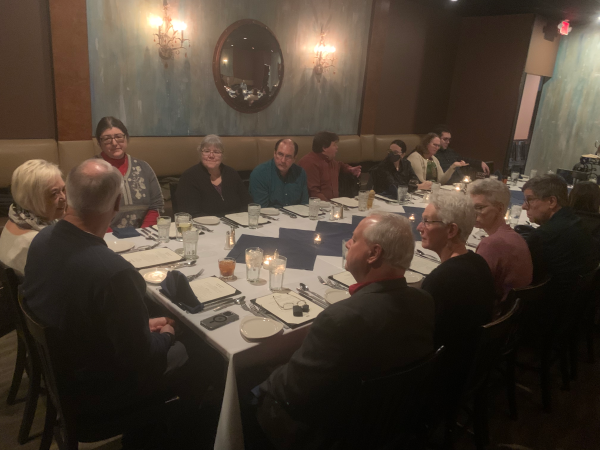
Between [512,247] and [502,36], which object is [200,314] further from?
[502,36]

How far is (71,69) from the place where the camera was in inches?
157

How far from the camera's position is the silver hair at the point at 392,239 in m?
1.37

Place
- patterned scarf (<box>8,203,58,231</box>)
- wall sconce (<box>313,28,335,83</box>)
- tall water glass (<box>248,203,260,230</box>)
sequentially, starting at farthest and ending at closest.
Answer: wall sconce (<box>313,28,335,83</box>), tall water glass (<box>248,203,260,230</box>), patterned scarf (<box>8,203,58,231</box>)

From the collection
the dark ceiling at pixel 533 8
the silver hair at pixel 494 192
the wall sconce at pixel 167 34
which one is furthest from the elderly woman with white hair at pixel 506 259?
the dark ceiling at pixel 533 8

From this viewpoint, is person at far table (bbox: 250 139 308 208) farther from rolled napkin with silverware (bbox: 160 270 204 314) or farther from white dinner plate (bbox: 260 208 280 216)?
rolled napkin with silverware (bbox: 160 270 204 314)

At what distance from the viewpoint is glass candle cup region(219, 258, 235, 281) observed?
2018 millimetres

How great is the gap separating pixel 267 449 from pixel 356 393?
1.72 feet

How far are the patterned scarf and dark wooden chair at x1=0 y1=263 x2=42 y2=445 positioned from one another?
0.20 metres

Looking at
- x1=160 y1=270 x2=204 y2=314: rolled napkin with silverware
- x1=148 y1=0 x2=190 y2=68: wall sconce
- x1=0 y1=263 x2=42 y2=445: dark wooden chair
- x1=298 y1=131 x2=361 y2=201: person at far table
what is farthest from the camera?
x1=148 y1=0 x2=190 y2=68: wall sconce

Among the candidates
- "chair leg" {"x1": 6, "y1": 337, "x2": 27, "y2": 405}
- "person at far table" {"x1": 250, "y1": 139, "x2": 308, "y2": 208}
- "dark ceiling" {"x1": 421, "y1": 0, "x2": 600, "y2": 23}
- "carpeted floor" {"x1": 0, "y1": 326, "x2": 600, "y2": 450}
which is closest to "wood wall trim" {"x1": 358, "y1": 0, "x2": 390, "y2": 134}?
"dark ceiling" {"x1": 421, "y1": 0, "x2": 600, "y2": 23}

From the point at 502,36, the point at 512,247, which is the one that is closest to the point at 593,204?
the point at 512,247

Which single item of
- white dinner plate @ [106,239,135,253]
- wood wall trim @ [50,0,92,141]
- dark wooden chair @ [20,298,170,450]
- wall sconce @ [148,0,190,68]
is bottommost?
dark wooden chair @ [20,298,170,450]

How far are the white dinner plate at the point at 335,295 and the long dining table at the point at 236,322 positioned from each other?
4 centimetres

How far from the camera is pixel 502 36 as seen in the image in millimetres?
7316
